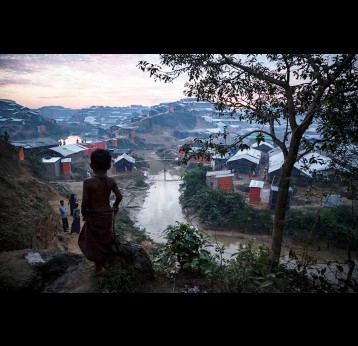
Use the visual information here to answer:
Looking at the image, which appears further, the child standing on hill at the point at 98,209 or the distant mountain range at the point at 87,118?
the distant mountain range at the point at 87,118

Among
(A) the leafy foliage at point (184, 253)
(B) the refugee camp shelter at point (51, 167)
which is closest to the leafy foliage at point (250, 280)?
(A) the leafy foliage at point (184, 253)

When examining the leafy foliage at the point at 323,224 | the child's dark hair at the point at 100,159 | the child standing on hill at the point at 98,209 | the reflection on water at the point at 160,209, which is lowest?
the reflection on water at the point at 160,209

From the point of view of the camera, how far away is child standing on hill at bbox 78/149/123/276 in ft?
8.91

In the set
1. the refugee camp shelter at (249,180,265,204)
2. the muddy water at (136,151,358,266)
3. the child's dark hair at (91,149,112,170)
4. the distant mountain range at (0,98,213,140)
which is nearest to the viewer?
the child's dark hair at (91,149,112,170)

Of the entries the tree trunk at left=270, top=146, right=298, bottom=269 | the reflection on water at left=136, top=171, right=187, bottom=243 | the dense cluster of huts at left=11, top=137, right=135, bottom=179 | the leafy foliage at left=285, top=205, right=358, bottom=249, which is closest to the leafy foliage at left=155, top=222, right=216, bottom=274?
the tree trunk at left=270, top=146, right=298, bottom=269

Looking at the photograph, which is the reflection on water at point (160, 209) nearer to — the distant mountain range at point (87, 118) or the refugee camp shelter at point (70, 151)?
the refugee camp shelter at point (70, 151)

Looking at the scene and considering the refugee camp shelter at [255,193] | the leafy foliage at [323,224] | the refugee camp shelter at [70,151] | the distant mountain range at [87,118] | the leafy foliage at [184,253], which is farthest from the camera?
the distant mountain range at [87,118]

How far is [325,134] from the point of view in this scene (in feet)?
11.5

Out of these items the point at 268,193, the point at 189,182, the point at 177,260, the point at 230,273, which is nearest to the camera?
the point at 230,273

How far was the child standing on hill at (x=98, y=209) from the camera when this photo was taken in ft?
→ 8.91

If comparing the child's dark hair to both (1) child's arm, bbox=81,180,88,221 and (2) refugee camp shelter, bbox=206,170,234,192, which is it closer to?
(1) child's arm, bbox=81,180,88,221

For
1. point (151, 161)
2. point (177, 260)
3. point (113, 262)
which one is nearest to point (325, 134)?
point (177, 260)
